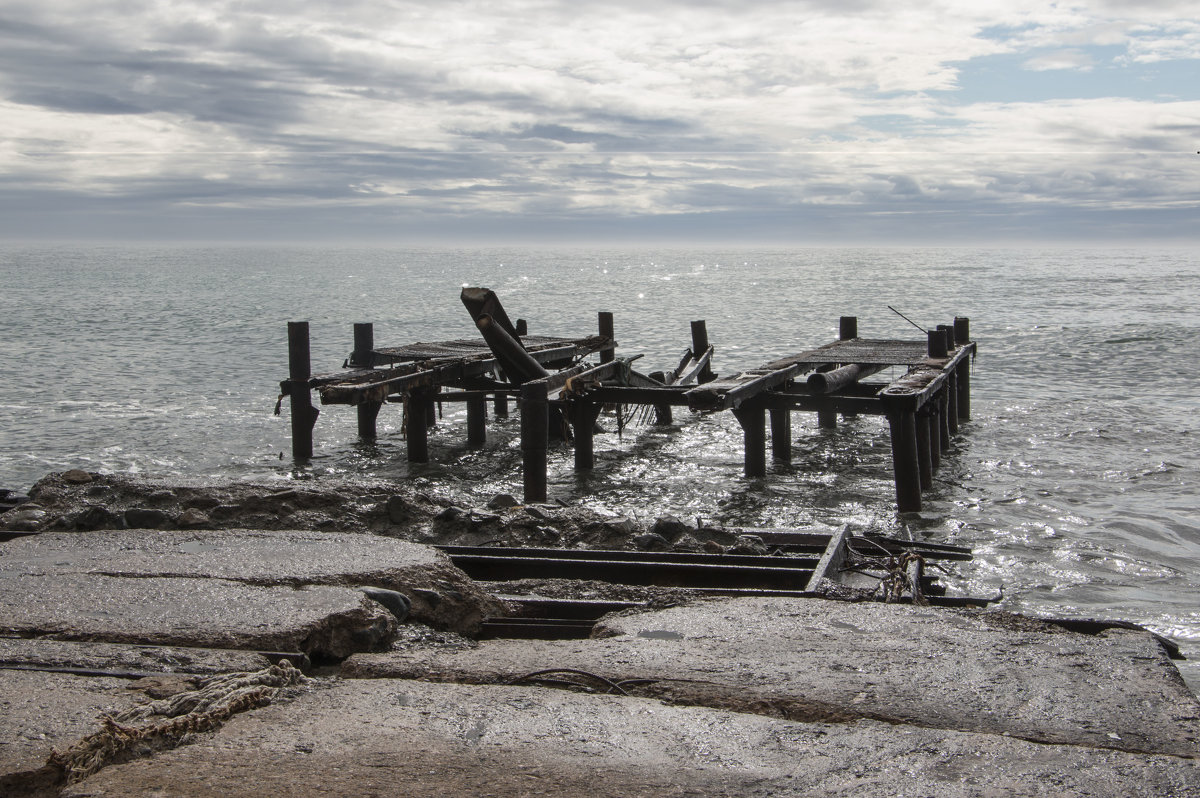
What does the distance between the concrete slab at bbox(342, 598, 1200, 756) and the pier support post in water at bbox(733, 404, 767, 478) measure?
315 inches

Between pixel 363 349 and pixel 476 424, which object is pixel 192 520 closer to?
pixel 363 349

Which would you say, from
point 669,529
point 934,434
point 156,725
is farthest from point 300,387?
point 156,725

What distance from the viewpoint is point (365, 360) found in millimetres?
15102

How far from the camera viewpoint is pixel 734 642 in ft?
13.9

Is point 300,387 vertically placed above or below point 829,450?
above

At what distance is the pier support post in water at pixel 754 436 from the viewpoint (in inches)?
500

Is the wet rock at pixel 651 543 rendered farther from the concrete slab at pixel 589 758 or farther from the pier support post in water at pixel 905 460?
the pier support post in water at pixel 905 460

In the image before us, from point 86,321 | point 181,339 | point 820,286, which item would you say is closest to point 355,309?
point 86,321

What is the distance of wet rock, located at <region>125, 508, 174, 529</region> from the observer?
6750mm

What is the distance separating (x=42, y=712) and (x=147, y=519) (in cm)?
377

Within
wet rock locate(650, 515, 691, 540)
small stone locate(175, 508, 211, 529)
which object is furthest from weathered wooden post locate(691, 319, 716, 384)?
small stone locate(175, 508, 211, 529)

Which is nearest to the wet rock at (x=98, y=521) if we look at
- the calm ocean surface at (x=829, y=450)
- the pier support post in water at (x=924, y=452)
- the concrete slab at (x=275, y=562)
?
the concrete slab at (x=275, y=562)

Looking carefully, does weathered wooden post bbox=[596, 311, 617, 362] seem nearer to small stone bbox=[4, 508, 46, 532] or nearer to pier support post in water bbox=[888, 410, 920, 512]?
pier support post in water bbox=[888, 410, 920, 512]

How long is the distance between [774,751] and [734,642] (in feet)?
3.58
